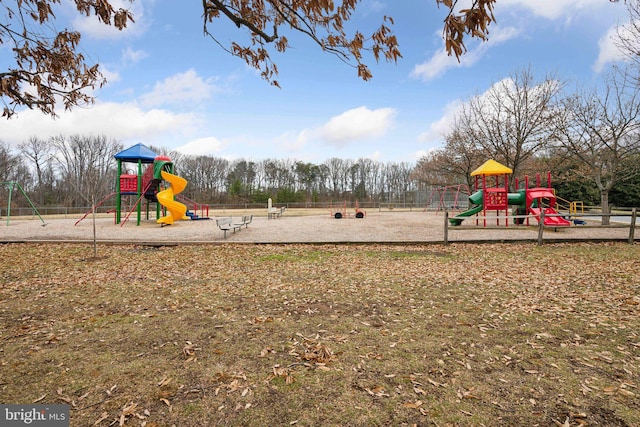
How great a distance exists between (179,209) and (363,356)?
64.3ft

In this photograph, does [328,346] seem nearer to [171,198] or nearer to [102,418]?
[102,418]

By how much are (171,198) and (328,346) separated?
19.3 meters

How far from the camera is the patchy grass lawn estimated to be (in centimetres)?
256

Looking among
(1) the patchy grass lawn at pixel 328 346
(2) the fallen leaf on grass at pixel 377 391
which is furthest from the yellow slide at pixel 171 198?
(2) the fallen leaf on grass at pixel 377 391

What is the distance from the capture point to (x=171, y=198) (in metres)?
20.2

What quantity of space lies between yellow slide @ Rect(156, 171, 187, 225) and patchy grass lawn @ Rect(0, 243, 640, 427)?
1288 centimetres

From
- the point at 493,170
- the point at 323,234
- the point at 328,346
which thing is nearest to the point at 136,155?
the point at 323,234

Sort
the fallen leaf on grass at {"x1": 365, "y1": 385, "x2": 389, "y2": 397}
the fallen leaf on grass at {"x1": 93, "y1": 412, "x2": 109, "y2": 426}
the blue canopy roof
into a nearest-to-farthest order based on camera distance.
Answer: the fallen leaf on grass at {"x1": 93, "y1": 412, "x2": 109, "y2": 426}, the fallen leaf on grass at {"x1": 365, "y1": 385, "x2": 389, "y2": 397}, the blue canopy roof

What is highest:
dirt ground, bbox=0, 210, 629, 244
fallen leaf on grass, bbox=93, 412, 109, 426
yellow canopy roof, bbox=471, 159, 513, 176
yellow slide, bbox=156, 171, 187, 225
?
A: yellow canopy roof, bbox=471, 159, 513, 176

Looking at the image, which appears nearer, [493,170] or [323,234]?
[323,234]

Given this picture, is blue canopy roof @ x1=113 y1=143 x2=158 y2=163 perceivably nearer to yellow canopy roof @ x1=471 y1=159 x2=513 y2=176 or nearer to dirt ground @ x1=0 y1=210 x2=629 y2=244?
dirt ground @ x1=0 y1=210 x2=629 y2=244

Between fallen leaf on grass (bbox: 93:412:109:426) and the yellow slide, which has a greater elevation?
the yellow slide

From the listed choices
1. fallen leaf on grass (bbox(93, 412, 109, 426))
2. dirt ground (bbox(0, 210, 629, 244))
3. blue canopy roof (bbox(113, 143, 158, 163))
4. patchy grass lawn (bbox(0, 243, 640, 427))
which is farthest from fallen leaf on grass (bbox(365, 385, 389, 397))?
blue canopy roof (bbox(113, 143, 158, 163))

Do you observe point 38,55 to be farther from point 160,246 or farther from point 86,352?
point 160,246
